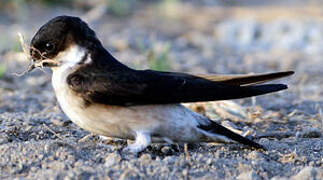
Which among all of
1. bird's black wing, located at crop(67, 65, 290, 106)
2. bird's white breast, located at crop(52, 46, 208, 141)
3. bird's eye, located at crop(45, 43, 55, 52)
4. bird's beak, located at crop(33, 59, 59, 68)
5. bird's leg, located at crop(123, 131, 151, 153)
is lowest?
bird's leg, located at crop(123, 131, 151, 153)

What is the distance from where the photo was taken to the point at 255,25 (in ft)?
32.7

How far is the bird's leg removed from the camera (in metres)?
3.71

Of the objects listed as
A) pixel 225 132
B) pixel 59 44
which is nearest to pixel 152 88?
pixel 225 132

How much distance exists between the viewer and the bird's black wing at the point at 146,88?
3709 millimetres

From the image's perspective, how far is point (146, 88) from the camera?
375cm

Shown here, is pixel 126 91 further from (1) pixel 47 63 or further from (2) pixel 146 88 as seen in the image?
(1) pixel 47 63

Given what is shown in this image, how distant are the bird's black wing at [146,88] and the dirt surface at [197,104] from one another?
12.9 inches

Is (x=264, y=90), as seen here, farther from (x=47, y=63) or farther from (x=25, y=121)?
(x=25, y=121)

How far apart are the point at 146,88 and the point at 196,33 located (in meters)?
6.35

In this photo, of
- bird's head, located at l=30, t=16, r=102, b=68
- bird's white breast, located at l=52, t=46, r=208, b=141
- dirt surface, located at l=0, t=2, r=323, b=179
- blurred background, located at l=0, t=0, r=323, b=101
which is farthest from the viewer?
blurred background, located at l=0, t=0, r=323, b=101

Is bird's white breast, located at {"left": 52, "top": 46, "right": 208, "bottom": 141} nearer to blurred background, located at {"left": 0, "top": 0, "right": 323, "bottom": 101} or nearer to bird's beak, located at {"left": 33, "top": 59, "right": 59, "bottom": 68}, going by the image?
bird's beak, located at {"left": 33, "top": 59, "right": 59, "bottom": 68}

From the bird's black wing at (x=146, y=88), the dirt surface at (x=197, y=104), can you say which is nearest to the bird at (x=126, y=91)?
the bird's black wing at (x=146, y=88)

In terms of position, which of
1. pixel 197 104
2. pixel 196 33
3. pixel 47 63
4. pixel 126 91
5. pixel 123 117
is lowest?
pixel 123 117

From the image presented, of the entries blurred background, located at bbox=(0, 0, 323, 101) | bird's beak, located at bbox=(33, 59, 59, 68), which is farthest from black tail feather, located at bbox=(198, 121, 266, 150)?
A: blurred background, located at bbox=(0, 0, 323, 101)
